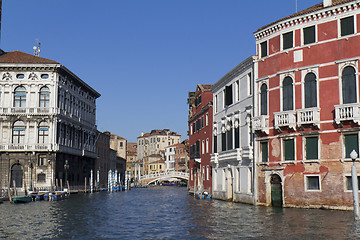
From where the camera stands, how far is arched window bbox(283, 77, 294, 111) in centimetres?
2544

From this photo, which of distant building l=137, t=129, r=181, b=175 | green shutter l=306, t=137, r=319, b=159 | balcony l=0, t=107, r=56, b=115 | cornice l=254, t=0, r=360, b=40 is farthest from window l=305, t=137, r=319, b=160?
distant building l=137, t=129, r=181, b=175

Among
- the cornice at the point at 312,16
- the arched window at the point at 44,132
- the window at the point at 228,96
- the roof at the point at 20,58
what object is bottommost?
the arched window at the point at 44,132

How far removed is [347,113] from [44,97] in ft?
109

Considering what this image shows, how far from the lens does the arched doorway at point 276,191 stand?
86.1ft

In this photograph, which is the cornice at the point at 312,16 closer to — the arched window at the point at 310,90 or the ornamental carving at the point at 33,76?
the arched window at the point at 310,90

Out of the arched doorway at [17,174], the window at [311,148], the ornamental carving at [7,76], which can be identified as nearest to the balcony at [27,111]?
the ornamental carving at [7,76]

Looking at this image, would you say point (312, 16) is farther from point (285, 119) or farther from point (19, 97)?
point (19, 97)

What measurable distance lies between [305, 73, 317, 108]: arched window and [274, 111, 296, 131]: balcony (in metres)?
0.94

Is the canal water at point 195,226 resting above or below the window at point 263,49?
below

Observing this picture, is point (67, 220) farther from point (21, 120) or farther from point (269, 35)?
point (21, 120)

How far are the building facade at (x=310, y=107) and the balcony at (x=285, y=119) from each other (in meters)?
0.05

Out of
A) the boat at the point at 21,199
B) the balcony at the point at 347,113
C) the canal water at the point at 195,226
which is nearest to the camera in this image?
the canal water at the point at 195,226

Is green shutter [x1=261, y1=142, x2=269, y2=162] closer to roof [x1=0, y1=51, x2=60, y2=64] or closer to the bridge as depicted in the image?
roof [x1=0, y1=51, x2=60, y2=64]

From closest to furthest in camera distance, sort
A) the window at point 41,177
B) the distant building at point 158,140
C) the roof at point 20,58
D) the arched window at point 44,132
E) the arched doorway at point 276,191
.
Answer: the arched doorway at point 276,191 < the window at point 41,177 < the arched window at point 44,132 < the roof at point 20,58 < the distant building at point 158,140
